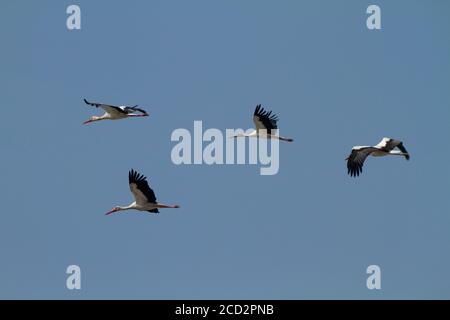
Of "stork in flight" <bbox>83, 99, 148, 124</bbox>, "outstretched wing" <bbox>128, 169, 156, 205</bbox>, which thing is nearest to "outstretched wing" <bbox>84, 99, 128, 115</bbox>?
"stork in flight" <bbox>83, 99, 148, 124</bbox>

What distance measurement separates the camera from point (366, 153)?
1270 inches

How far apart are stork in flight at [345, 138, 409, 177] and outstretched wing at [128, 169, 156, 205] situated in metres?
5.36

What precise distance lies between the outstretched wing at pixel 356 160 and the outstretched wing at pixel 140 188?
5.33 m

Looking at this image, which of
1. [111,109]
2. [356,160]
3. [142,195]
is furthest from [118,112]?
[356,160]

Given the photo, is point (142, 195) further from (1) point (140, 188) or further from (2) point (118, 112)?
(2) point (118, 112)

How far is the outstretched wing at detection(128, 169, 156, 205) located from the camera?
31.7 m

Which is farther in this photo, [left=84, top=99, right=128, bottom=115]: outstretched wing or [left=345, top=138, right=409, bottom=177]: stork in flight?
[left=84, top=99, right=128, bottom=115]: outstretched wing

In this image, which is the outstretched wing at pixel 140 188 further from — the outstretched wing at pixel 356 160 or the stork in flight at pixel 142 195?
the outstretched wing at pixel 356 160

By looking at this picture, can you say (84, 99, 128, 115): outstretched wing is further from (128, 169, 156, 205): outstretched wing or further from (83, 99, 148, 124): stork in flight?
(128, 169, 156, 205): outstretched wing

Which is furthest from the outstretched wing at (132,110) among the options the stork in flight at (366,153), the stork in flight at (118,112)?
the stork in flight at (366,153)

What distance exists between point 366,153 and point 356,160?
333 mm

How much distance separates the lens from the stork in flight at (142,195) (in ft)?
104
